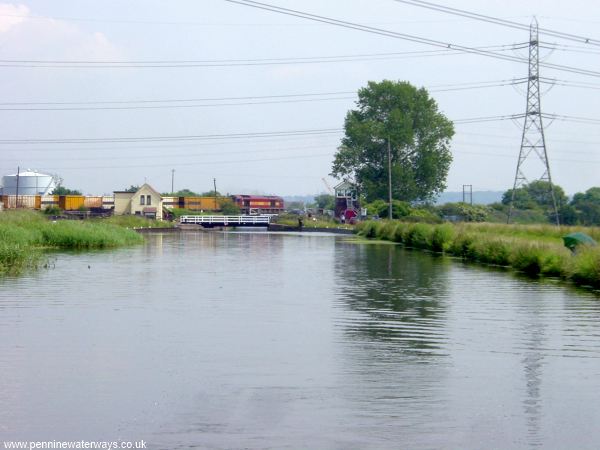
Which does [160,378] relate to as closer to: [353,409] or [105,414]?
[105,414]

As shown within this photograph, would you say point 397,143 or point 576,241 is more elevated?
point 397,143

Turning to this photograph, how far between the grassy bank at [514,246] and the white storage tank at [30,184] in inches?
3248

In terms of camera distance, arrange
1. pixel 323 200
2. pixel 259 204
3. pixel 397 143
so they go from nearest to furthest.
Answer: pixel 397 143 → pixel 259 204 → pixel 323 200

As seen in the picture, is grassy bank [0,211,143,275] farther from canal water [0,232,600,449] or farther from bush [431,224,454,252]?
canal water [0,232,600,449]

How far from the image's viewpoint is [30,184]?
444ft

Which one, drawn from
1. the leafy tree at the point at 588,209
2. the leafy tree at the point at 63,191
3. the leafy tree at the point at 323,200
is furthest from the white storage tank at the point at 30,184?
the leafy tree at the point at 588,209

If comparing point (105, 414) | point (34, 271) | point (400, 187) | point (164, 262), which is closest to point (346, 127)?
point (400, 187)

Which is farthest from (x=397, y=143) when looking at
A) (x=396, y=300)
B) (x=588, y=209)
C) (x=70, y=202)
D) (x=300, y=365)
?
(x=300, y=365)

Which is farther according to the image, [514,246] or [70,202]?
[70,202]

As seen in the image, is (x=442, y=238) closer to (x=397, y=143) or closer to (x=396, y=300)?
(x=396, y=300)

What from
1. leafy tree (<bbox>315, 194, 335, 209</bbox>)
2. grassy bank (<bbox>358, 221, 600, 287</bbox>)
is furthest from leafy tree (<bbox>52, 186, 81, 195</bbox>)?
grassy bank (<bbox>358, 221, 600, 287</bbox>)

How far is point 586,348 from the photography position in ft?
52.1

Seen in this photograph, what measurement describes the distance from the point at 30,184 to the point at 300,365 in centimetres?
12843

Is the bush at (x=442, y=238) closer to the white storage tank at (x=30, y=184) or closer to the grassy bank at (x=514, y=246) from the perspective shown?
the grassy bank at (x=514, y=246)
